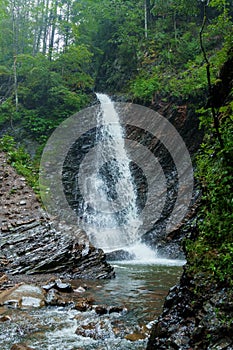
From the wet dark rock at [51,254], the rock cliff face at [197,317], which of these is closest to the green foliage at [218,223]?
the rock cliff face at [197,317]

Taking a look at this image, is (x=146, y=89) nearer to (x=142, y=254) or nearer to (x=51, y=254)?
(x=142, y=254)

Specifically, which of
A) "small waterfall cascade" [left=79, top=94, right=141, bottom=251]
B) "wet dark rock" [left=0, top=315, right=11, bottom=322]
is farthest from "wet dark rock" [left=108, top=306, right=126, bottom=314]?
"small waterfall cascade" [left=79, top=94, right=141, bottom=251]

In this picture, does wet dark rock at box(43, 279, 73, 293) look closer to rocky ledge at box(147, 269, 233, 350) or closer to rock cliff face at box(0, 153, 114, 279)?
rock cliff face at box(0, 153, 114, 279)

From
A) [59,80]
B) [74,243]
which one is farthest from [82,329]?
[59,80]

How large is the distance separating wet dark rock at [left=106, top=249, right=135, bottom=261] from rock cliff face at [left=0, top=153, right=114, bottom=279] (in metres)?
2.68

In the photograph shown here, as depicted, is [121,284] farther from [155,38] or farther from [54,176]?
[155,38]

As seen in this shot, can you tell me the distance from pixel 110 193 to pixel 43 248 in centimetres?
709

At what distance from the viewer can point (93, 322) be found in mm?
4422

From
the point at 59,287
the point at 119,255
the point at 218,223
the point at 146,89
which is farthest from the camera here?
the point at 146,89

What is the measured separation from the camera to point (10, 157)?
14.6 m

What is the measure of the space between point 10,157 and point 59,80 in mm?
6624

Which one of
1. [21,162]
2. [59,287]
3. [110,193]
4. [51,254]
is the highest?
[21,162]

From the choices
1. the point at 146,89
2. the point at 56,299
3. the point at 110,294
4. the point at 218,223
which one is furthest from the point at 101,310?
the point at 146,89

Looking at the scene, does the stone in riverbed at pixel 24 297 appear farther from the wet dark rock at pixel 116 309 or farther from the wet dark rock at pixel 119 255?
the wet dark rock at pixel 119 255
